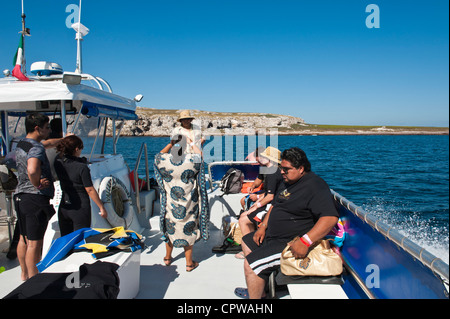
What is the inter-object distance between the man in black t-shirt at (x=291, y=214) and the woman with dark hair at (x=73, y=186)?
5.54ft

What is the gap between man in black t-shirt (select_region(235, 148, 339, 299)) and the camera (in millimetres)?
2514

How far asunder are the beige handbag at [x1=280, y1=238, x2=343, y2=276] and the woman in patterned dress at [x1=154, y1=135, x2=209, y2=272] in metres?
1.36

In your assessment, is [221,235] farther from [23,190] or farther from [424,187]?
[424,187]

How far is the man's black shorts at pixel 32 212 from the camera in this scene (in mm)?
2949

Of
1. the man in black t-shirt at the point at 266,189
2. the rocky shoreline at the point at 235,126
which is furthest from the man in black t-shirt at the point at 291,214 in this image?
the rocky shoreline at the point at 235,126

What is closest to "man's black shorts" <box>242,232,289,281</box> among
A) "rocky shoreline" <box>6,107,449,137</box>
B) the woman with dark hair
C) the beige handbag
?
the beige handbag

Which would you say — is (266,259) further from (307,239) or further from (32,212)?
(32,212)

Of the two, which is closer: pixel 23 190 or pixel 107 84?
pixel 23 190

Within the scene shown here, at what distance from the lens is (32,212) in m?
2.96

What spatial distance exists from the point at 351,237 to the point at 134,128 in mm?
85475

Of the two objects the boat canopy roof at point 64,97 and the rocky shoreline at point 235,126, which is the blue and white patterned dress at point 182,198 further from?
the rocky shoreline at point 235,126
